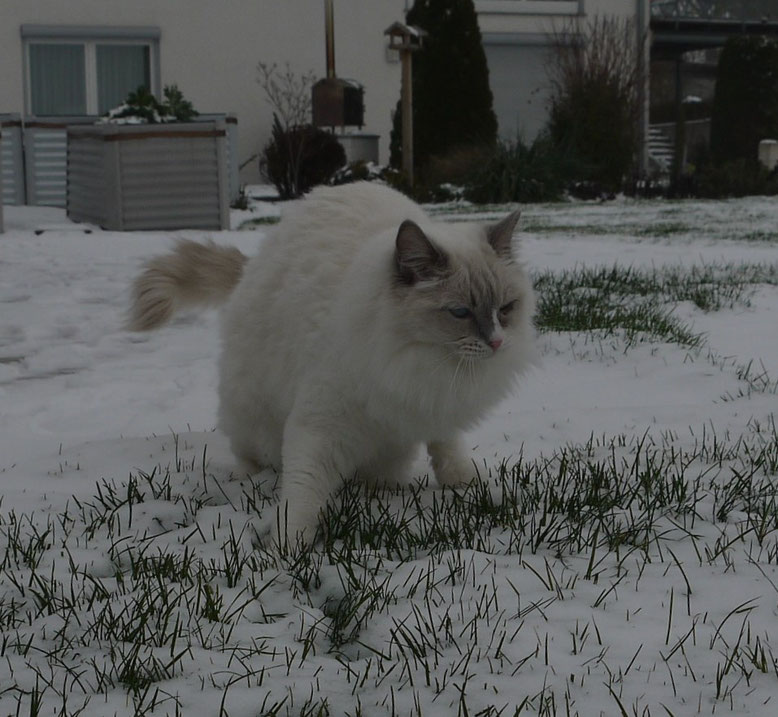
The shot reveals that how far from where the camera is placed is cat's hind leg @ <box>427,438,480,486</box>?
3.78 metres

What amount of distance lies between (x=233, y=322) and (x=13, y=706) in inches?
77.4

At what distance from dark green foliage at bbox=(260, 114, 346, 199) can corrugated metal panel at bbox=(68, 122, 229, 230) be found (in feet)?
19.4

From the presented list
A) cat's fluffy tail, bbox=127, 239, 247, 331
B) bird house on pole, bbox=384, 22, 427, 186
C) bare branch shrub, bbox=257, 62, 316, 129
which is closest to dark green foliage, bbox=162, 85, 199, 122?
bird house on pole, bbox=384, 22, 427, 186

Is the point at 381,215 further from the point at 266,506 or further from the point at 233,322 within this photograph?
the point at 266,506

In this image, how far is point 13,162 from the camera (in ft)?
50.3

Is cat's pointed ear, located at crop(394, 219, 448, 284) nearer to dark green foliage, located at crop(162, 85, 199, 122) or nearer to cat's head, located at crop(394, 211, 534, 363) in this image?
cat's head, located at crop(394, 211, 534, 363)

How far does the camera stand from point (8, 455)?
4531 mm

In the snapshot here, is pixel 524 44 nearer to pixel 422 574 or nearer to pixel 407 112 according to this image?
pixel 407 112

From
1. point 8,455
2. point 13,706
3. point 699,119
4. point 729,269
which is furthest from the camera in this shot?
point 699,119

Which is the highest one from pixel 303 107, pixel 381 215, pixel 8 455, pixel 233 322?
pixel 303 107

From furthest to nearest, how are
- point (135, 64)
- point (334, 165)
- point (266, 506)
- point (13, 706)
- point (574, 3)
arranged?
point (574, 3) < point (135, 64) < point (334, 165) < point (266, 506) < point (13, 706)

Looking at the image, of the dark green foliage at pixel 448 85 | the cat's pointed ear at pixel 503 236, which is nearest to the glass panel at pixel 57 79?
the dark green foliage at pixel 448 85

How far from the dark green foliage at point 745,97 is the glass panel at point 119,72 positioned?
13.3 m

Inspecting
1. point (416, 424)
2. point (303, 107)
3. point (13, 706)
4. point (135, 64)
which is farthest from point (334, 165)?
point (13, 706)
